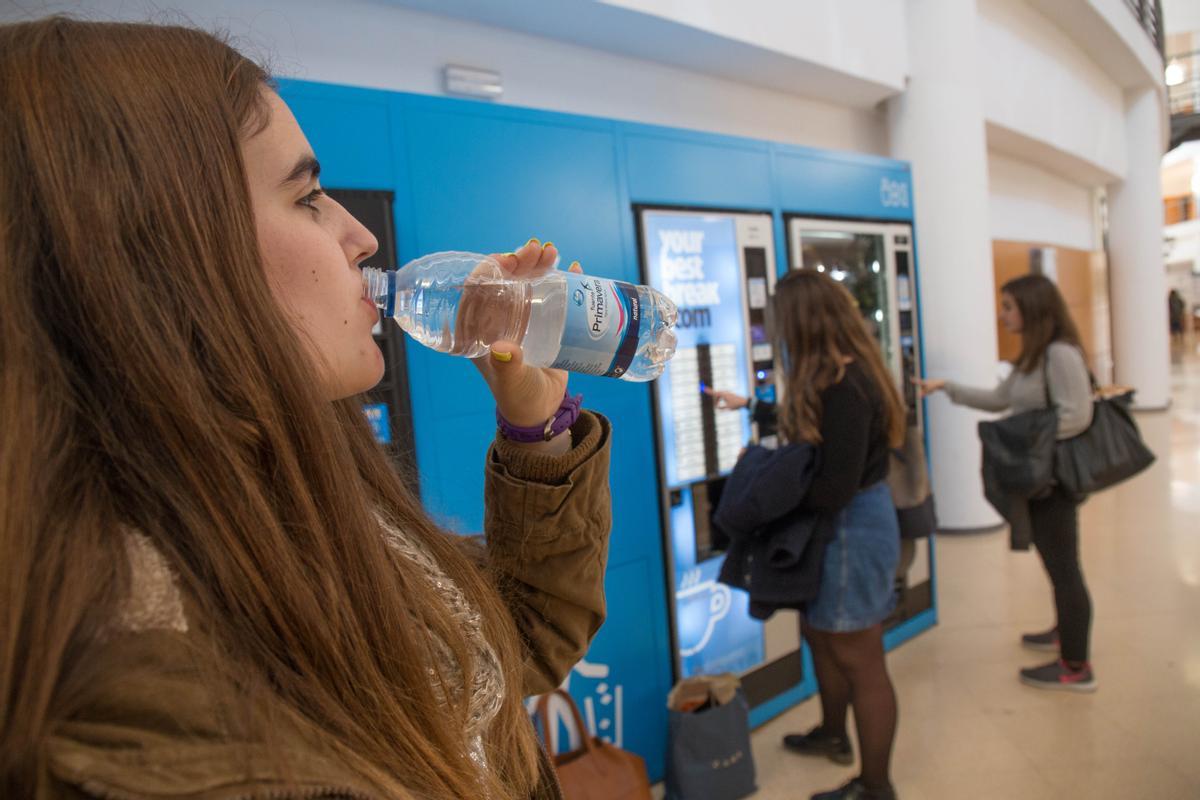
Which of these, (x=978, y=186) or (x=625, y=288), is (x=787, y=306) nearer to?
(x=625, y=288)

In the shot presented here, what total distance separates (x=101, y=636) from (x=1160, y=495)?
731 centimetres

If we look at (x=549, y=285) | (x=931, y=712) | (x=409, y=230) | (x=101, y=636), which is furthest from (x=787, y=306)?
(x=101, y=636)

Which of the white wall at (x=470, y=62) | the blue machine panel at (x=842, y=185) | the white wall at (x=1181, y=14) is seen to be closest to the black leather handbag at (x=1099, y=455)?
the blue machine panel at (x=842, y=185)

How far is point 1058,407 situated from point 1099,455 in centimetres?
24

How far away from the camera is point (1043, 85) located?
6.69 metres

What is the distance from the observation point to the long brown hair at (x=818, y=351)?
7.32 feet

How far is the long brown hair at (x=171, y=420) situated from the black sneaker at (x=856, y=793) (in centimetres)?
209

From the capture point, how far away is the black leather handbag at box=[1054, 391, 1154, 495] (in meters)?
2.88

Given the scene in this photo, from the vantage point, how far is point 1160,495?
229 inches

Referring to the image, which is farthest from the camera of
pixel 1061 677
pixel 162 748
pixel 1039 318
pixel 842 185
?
pixel 842 185

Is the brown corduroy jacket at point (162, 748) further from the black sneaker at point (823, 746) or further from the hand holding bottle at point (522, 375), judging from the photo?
the black sneaker at point (823, 746)

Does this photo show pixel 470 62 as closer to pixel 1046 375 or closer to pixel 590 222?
pixel 590 222

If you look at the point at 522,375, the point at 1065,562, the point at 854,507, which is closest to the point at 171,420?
the point at 522,375

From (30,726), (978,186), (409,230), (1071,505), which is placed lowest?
(1071,505)
